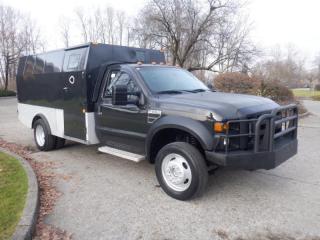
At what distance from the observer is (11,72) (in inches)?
1532

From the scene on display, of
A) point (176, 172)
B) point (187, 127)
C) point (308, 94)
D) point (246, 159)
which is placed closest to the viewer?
point (246, 159)

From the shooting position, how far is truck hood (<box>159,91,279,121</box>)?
161 inches

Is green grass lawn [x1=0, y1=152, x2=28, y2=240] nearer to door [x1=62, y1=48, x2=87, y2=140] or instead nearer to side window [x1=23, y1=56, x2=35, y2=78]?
door [x1=62, y1=48, x2=87, y2=140]

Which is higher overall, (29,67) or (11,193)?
(29,67)

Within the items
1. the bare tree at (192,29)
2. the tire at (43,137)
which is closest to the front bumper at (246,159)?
the tire at (43,137)

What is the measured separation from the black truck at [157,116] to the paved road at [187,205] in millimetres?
443

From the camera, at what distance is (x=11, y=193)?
446 centimetres

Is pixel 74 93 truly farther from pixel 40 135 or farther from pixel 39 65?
pixel 40 135

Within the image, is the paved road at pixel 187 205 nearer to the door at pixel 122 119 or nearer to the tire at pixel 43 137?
the door at pixel 122 119

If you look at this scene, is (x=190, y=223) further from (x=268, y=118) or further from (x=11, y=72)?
(x=11, y=72)

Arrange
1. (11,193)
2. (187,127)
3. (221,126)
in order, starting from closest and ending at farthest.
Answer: (221,126) → (187,127) → (11,193)

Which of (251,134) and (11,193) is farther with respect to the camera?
(11,193)

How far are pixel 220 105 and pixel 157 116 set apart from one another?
1048mm

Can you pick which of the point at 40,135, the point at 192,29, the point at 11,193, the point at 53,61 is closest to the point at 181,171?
the point at 11,193
